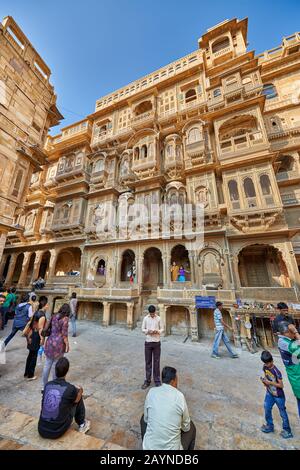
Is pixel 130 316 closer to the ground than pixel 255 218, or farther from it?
closer to the ground

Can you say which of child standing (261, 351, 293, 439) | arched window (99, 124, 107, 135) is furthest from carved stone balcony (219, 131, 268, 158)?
arched window (99, 124, 107, 135)

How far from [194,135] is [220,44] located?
14.5 meters

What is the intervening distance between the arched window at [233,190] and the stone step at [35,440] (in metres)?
13.4

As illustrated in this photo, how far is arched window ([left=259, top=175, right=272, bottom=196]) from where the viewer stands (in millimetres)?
12172

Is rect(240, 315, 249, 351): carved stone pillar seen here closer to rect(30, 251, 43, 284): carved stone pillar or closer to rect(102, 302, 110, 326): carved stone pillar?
rect(102, 302, 110, 326): carved stone pillar

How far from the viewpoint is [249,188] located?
1270 centimetres

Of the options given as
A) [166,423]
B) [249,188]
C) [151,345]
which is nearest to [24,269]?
[151,345]

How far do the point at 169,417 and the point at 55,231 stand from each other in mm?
20238

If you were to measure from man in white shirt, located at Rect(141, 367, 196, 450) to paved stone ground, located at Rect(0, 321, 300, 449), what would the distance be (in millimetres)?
1066

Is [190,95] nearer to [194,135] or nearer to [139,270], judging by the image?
[194,135]

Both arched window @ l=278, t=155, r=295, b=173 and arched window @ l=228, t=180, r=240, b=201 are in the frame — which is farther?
arched window @ l=278, t=155, r=295, b=173

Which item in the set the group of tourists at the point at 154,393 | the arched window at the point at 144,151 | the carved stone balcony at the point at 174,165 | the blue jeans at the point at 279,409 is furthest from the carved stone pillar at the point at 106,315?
the arched window at the point at 144,151

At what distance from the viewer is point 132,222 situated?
1609cm
